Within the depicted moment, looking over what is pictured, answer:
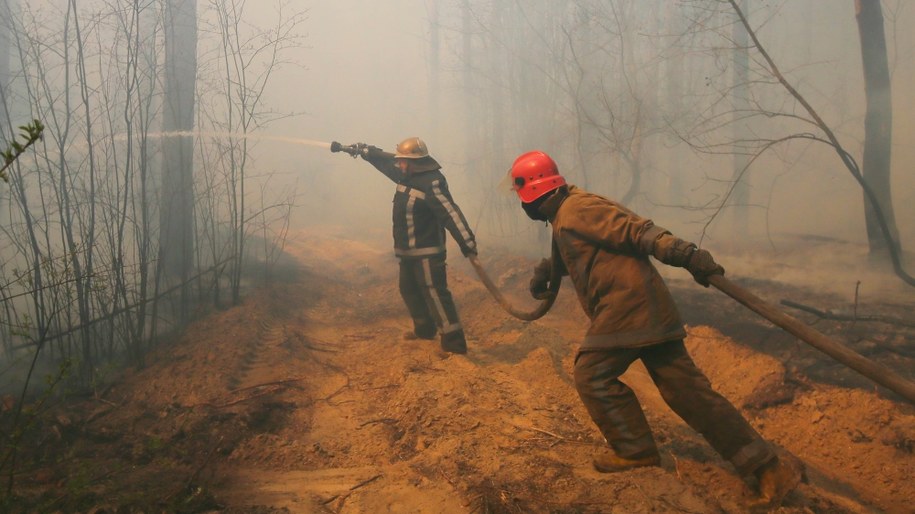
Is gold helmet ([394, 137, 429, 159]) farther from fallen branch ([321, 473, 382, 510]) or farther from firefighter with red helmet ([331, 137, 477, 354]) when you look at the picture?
fallen branch ([321, 473, 382, 510])

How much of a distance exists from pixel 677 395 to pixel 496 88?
18328mm

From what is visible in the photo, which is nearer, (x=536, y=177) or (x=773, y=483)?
(x=773, y=483)

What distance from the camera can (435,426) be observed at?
13.5 ft

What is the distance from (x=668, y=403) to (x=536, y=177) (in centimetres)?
151

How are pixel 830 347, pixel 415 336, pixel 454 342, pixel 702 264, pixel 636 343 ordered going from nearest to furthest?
pixel 830 347, pixel 702 264, pixel 636 343, pixel 454 342, pixel 415 336

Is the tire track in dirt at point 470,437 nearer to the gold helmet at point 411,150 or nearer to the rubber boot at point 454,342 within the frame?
the rubber boot at point 454,342

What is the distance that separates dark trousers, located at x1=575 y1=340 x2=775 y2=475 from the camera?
117 inches

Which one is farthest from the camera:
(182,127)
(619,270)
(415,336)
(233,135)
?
(182,127)

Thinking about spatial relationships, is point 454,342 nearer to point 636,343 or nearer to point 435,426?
point 435,426

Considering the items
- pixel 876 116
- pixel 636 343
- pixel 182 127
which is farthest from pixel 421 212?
pixel 876 116

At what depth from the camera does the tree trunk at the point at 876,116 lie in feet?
30.6

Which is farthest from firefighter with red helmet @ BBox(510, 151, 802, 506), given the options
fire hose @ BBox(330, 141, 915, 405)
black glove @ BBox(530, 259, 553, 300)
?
black glove @ BBox(530, 259, 553, 300)

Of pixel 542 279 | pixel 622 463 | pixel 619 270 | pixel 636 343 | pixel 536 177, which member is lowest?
pixel 622 463

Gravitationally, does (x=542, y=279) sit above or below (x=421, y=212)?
below
